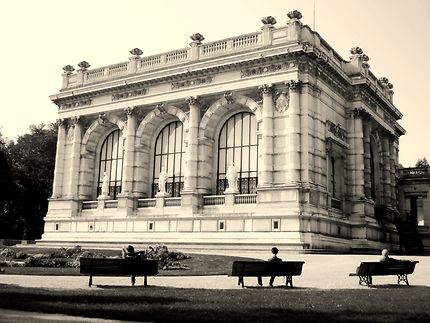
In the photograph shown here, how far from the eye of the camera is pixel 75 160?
164 feet

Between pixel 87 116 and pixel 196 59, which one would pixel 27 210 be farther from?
pixel 196 59

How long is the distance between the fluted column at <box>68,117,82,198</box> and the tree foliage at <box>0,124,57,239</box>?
46.3 feet

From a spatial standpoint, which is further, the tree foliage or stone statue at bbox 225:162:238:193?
the tree foliage

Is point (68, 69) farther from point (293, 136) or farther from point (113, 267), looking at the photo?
point (113, 267)

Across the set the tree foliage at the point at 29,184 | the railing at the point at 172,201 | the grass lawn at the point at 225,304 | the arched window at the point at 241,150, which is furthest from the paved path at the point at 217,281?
the tree foliage at the point at 29,184

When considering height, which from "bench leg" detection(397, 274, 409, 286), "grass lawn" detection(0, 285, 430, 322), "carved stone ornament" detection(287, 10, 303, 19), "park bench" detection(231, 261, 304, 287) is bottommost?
"grass lawn" detection(0, 285, 430, 322)

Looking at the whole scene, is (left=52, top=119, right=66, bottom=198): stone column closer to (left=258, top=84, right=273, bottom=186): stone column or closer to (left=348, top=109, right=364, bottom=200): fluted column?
(left=258, top=84, right=273, bottom=186): stone column

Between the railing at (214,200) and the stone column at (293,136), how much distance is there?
5861 mm

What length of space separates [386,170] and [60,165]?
98.3 ft

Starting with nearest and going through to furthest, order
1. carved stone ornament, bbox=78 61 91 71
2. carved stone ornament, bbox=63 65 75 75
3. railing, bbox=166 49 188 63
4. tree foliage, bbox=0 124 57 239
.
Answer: railing, bbox=166 49 188 63 < carved stone ornament, bbox=78 61 91 71 < carved stone ornament, bbox=63 65 75 75 < tree foliage, bbox=0 124 57 239

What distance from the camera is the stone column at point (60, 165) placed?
50.4 metres

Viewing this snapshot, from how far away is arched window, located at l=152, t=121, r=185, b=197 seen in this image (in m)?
45.9

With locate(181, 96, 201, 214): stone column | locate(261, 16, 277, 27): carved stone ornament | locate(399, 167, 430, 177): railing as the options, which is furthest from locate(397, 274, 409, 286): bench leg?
locate(399, 167, 430, 177): railing

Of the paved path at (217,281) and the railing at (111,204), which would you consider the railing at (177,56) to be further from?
the paved path at (217,281)
